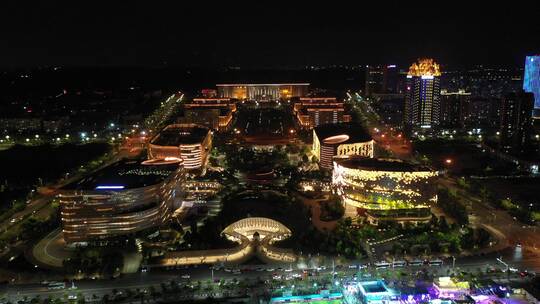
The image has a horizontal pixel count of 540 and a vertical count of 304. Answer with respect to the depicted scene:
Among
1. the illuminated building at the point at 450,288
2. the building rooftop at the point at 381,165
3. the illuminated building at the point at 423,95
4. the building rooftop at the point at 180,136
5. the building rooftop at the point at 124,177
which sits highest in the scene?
the illuminated building at the point at 423,95

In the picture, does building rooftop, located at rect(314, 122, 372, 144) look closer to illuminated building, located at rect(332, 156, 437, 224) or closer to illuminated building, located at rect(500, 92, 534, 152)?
illuminated building, located at rect(332, 156, 437, 224)

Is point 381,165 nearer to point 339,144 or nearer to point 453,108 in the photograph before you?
point 339,144

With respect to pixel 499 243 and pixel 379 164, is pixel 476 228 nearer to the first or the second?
pixel 499 243

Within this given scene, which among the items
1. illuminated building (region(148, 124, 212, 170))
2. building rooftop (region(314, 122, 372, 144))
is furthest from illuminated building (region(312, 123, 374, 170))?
illuminated building (region(148, 124, 212, 170))

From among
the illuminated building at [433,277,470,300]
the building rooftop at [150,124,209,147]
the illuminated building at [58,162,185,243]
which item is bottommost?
the illuminated building at [433,277,470,300]

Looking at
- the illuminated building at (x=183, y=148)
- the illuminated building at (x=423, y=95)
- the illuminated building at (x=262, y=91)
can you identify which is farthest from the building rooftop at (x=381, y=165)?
the illuminated building at (x=262, y=91)

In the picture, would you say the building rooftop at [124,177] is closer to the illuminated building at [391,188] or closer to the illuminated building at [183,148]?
the illuminated building at [183,148]

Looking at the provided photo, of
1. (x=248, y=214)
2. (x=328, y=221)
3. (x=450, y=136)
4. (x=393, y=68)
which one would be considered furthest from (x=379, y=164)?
(x=393, y=68)
